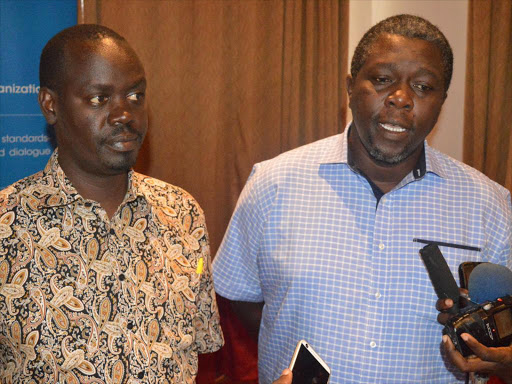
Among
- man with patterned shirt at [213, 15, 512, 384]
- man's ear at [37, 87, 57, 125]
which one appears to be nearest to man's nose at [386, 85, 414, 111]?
man with patterned shirt at [213, 15, 512, 384]

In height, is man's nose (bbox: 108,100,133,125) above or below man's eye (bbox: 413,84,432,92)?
below

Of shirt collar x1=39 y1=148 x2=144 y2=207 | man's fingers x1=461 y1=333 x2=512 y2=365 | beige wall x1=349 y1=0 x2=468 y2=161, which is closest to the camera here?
man's fingers x1=461 y1=333 x2=512 y2=365

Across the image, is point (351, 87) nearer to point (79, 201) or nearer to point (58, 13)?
point (79, 201)

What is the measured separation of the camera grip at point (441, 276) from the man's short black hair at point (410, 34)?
2.21ft

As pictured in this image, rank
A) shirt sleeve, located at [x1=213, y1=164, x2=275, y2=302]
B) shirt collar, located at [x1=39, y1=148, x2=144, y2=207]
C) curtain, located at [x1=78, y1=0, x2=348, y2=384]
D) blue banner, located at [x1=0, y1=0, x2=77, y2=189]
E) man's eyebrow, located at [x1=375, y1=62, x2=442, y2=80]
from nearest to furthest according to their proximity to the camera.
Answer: shirt collar, located at [x1=39, y1=148, x2=144, y2=207], man's eyebrow, located at [x1=375, y1=62, x2=442, y2=80], shirt sleeve, located at [x1=213, y1=164, x2=275, y2=302], blue banner, located at [x1=0, y1=0, x2=77, y2=189], curtain, located at [x1=78, y1=0, x2=348, y2=384]

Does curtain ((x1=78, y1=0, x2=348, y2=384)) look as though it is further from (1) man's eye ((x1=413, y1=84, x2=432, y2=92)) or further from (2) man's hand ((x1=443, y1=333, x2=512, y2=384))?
(2) man's hand ((x1=443, y1=333, x2=512, y2=384))

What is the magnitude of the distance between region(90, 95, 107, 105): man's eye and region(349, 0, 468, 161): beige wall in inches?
112

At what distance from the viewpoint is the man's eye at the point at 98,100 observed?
176 cm

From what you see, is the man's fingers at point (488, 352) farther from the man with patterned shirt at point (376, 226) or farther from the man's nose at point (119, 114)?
the man's nose at point (119, 114)

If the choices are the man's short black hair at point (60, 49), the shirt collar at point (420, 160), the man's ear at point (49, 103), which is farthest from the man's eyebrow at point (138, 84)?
the shirt collar at point (420, 160)

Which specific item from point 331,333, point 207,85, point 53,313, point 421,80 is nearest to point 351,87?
point 421,80

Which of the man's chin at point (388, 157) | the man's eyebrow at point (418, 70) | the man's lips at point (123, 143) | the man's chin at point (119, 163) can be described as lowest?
the man's chin at point (388, 157)

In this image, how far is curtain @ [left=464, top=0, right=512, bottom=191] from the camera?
3719mm

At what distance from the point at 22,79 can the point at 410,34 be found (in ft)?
6.80
